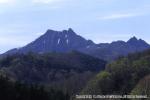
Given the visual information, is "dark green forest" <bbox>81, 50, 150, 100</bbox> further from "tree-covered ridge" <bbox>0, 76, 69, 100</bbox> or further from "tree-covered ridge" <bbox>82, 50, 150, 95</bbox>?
"tree-covered ridge" <bbox>0, 76, 69, 100</bbox>

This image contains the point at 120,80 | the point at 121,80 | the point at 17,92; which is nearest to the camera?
the point at 17,92

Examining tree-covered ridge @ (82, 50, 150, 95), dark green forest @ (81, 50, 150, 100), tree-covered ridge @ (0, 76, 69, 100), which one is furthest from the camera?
tree-covered ridge @ (82, 50, 150, 95)

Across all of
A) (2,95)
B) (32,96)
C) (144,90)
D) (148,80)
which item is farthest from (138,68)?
(2,95)

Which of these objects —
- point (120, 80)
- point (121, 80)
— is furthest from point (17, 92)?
point (120, 80)

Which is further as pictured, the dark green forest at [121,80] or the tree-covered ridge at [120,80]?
the tree-covered ridge at [120,80]

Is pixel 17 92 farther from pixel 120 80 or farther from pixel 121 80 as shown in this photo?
pixel 120 80

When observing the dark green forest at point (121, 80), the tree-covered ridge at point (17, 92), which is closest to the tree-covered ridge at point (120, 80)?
the dark green forest at point (121, 80)

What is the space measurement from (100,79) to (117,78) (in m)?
7.08

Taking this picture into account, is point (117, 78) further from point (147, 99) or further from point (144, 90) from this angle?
point (147, 99)

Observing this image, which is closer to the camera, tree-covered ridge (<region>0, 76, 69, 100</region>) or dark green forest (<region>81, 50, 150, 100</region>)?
tree-covered ridge (<region>0, 76, 69, 100</region>)

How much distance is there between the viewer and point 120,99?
131875 millimetres

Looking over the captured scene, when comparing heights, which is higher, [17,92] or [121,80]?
[121,80]

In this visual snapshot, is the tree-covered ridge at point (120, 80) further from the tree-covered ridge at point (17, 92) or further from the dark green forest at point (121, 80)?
the tree-covered ridge at point (17, 92)

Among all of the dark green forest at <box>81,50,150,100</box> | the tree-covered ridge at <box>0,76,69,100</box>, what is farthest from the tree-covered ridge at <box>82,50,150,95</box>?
the tree-covered ridge at <box>0,76,69,100</box>
